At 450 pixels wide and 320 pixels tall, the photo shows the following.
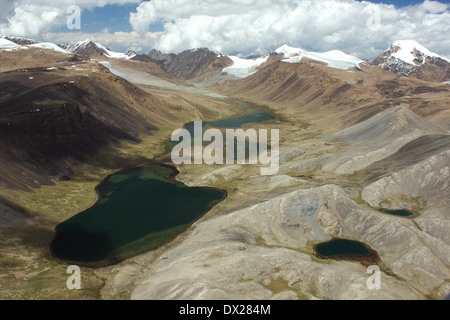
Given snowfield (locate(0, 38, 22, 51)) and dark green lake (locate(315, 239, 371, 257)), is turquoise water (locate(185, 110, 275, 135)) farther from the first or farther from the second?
snowfield (locate(0, 38, 22, 51))

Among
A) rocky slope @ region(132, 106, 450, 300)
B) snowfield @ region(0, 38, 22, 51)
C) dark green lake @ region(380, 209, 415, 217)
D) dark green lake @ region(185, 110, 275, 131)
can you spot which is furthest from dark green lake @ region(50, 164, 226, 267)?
snowfield @ region(0, 38, 22, 51)

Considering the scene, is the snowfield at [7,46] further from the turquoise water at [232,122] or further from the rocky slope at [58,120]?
the turquoise water at [232,122]

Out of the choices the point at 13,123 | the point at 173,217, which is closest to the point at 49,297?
the point at 173,217

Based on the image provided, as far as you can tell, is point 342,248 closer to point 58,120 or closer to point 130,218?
point 130,218

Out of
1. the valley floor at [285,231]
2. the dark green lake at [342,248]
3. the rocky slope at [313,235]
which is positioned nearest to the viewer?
the rocky slope at [313,235]

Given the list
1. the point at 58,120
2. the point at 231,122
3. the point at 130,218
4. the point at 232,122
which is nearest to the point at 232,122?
the point at 232,122

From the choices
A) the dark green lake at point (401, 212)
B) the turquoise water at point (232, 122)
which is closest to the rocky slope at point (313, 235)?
the dark green lake at point (401, 212)
